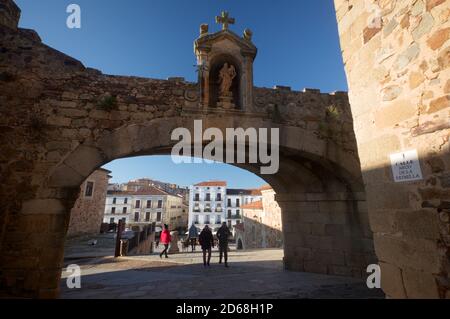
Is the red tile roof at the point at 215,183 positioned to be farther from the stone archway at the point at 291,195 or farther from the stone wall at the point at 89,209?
the stone archway at the point at 291,195

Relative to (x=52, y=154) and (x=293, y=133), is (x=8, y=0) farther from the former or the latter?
(x=293, y=133)

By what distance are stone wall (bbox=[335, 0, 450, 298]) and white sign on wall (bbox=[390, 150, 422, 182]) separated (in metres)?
0.04

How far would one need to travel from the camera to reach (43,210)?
349 cm

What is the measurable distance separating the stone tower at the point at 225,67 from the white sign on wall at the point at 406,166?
9.73 ft

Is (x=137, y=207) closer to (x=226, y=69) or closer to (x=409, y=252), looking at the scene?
(x=226, y=69)

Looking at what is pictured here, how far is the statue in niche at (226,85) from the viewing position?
4.52 m

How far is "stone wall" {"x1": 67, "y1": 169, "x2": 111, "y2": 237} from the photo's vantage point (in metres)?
14.6

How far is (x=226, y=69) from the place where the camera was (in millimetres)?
4707

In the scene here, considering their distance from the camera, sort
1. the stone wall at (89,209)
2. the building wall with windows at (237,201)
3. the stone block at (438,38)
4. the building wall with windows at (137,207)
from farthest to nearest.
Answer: the building wall with windows at (237,201)
the building wall with windows at (137,207)
the stone wall at (89,209)
the stone block at (438,38)

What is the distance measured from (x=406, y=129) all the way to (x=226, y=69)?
354 centimetres

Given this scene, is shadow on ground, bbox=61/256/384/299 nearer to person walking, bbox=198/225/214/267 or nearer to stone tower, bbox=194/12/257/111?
person walking, bbox=198/225/214/267

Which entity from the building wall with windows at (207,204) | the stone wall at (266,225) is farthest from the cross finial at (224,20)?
the building wall with windows at (207,204)

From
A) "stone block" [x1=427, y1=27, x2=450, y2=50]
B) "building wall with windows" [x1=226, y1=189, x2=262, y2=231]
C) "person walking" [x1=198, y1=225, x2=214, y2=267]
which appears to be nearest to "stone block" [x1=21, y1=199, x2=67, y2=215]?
"person walking" [x1=198, y1=225, x2=214, y2=267]

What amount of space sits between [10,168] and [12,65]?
1.74 metres
